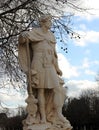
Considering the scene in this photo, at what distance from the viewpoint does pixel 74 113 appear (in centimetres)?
7231

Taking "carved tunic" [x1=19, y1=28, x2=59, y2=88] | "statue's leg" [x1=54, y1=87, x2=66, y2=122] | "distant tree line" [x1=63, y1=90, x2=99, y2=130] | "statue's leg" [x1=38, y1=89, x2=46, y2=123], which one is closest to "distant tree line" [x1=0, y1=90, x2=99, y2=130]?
"distant tree line" [x1=63, y1=90, x2=99, y2=130]

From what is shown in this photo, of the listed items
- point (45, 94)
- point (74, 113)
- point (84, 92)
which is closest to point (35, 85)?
point (45, 94)

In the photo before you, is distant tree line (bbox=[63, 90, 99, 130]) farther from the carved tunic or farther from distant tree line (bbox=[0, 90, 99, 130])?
the carved tunic

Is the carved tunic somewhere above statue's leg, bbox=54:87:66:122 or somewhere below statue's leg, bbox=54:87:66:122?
above

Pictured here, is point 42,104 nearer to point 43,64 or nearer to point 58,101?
point 58,101

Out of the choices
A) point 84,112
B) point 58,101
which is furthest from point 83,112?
point 58,101

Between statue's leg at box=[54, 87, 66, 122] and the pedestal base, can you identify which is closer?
the pedestal base

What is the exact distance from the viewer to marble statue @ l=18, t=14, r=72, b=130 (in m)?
11.9

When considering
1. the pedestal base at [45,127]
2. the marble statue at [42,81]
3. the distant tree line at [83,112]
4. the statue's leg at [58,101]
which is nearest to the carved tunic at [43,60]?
the marble statue at [42,81]

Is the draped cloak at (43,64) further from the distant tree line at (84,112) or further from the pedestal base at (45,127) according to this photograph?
the distant tree line at (84,112)

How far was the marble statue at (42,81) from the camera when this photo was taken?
11938mm

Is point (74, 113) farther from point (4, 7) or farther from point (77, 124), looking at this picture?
point (4, 7)

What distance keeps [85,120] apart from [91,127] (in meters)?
1.96

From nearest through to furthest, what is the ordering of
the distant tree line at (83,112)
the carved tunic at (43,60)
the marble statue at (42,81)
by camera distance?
the marble statue at (42,81) → the carved tunic at (43,60) → the distant tree line at (83,112)
